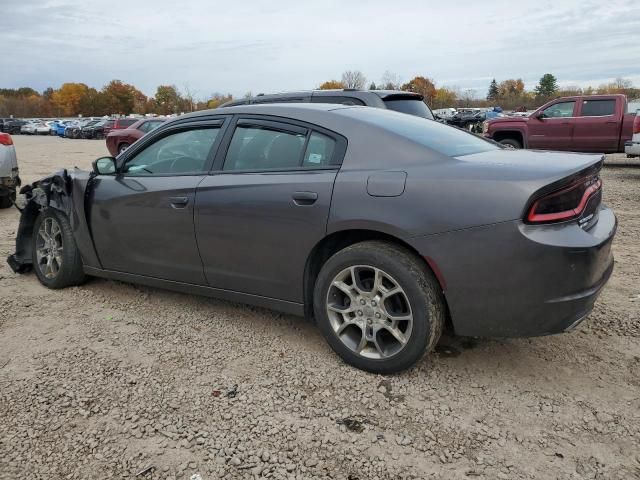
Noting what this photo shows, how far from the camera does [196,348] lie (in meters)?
3.45

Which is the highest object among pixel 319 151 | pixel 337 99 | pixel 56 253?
pixel 337 99

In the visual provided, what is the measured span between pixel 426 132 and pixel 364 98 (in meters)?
4.54

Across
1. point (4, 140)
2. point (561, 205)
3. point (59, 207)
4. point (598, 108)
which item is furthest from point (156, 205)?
point (598, 108)

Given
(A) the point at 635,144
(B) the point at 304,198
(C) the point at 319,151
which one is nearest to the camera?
(B) the point at 304,198

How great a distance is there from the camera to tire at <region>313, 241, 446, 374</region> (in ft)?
9.20

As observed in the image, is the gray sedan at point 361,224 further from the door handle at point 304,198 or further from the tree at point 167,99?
the tree at point 167,99

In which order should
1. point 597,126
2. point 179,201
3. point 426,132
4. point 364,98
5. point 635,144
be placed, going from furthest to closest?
point 597,126 → point 635,144 → point 364,98 → point 179,201 → point 426,132

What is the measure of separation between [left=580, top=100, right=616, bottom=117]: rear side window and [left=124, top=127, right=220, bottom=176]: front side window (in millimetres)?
12127

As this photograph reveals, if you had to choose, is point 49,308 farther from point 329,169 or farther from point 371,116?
point 371,116

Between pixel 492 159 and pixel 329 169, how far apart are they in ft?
3.07

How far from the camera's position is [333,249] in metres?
3.23

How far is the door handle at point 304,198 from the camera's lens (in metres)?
3.08

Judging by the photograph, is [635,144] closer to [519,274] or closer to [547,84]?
[519,274]

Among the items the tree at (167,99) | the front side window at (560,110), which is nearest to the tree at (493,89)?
the tree at (167,99)
